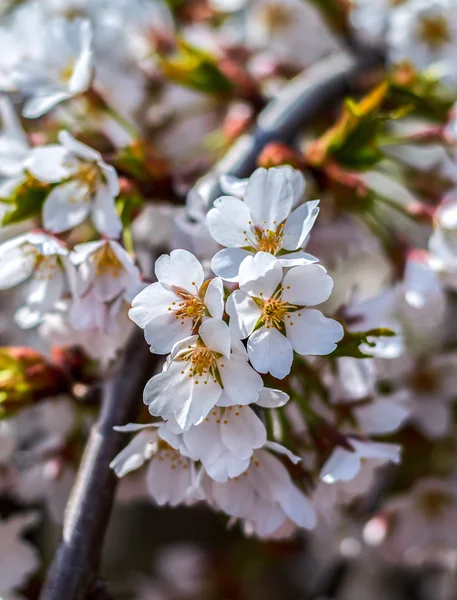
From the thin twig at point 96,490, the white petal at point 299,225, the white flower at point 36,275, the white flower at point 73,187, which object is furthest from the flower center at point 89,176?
the white petal at point 299,225

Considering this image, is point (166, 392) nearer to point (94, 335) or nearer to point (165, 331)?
point (165, 331)

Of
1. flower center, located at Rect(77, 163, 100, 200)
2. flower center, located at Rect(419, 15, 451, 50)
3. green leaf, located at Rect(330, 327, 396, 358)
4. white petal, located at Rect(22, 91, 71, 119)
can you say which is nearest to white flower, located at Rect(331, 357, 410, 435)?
green leaf, located at Rect(330, 327, 396, 358)

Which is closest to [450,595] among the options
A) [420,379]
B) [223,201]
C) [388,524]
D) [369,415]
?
[388,524]

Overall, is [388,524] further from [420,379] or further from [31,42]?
[31,42]

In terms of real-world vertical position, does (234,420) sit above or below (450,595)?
above

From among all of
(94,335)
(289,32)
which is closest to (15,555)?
(94,335)

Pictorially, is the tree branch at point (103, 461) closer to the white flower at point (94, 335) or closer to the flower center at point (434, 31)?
the white flower at point (94, 335)

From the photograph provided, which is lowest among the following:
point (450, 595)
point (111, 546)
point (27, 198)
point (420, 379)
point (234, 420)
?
point (111, 546)
